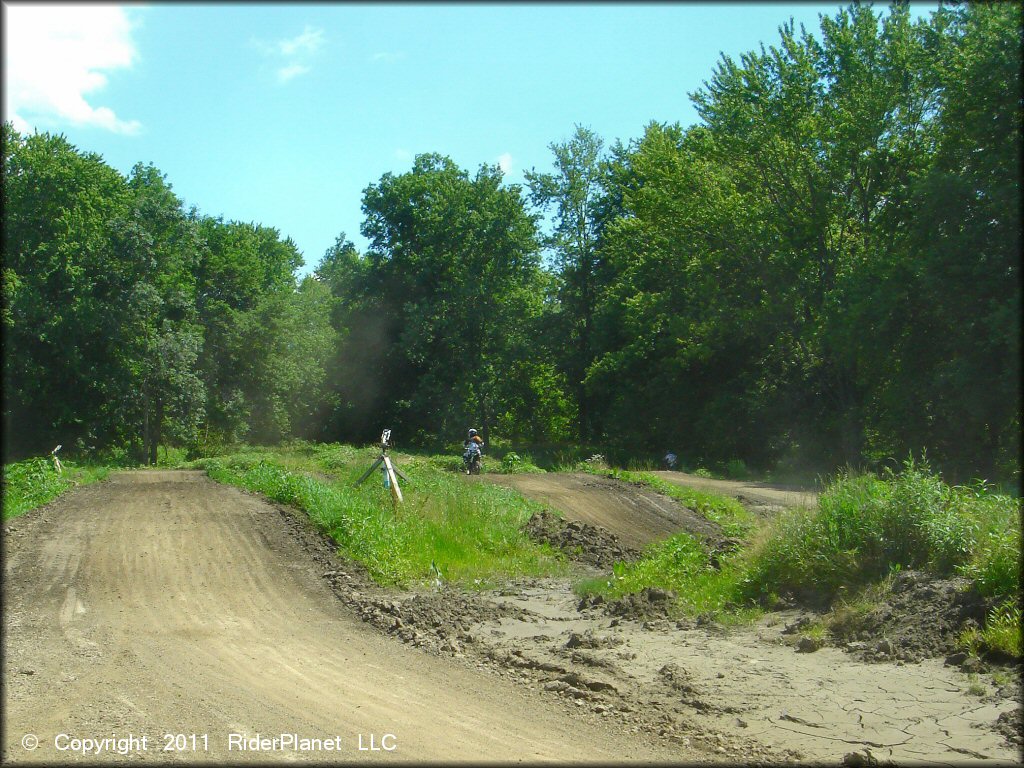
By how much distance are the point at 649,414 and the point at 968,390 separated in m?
18.7

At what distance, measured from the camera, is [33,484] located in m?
19.9

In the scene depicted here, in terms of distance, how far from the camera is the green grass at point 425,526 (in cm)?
1343

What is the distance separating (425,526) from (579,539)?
2.95 meters

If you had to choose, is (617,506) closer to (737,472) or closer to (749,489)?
(749,489)

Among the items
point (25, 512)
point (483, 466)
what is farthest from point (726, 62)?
point (25, 512)

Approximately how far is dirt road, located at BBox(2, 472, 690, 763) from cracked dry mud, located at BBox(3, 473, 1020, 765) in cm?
3

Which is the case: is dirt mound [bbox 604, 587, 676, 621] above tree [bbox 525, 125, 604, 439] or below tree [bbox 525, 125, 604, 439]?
below

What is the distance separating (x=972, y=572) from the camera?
839cm

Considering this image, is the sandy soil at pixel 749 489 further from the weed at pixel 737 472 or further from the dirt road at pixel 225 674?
the dirt road at pixel 225 674

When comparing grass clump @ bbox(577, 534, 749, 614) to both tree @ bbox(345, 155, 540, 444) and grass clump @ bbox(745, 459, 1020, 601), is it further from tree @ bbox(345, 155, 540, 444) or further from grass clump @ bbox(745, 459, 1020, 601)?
tree @ bbox(345, 155, 540, 444)

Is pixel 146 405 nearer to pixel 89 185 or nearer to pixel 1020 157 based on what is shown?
pixel 89 185

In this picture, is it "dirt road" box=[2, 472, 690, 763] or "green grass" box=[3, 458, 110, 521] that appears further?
"green grass" box=[3, 458, 110, 521]

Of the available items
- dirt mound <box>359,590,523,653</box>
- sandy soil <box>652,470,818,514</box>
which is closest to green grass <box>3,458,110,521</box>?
dirt mound <box>359,590,523,653</box>

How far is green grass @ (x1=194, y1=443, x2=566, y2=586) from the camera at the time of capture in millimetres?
13430
